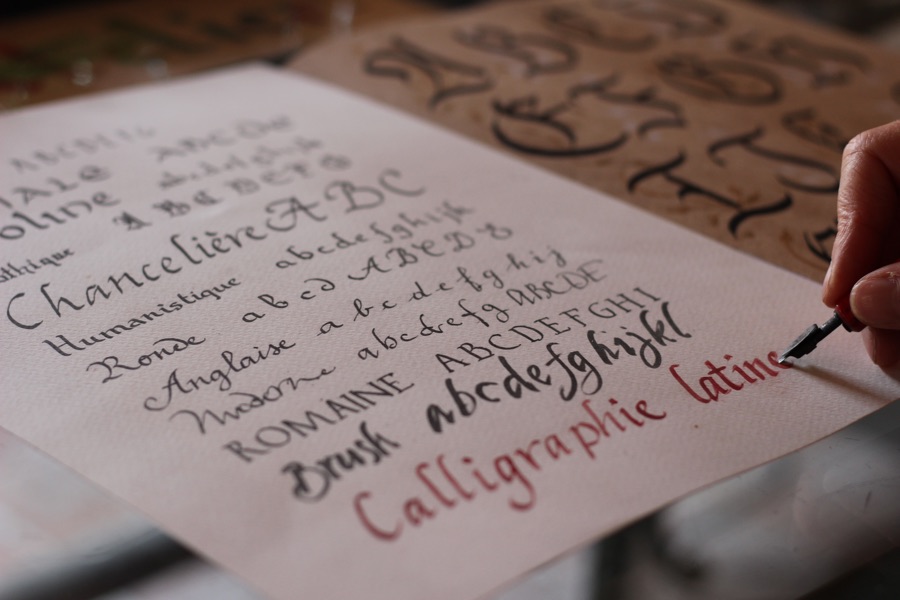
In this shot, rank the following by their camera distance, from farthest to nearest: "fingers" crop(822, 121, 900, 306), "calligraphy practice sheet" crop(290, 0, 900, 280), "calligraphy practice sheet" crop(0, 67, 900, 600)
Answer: "calligraphy practice sheet" crop(290, 0, 900, 280)
"fingers" crop(822, 121, 900, 306)
"calligraphy practice sheet" crop(0, 67, 900, 600)

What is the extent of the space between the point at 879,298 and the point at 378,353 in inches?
9.4

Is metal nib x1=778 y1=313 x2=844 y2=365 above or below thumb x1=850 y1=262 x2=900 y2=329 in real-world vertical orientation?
above

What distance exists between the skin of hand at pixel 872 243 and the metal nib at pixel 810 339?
11mm

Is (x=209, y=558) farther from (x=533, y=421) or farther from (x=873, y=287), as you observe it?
(x=873, y=287)

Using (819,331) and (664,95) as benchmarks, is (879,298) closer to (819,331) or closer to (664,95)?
(819,331)

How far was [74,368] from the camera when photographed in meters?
0.43

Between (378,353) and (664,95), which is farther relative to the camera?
(664,95)

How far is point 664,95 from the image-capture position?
0.76 metres

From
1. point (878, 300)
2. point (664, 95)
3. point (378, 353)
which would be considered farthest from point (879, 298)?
point (664, 95)

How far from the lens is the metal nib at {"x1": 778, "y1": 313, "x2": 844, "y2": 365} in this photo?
46 cm

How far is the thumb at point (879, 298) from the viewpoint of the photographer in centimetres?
44

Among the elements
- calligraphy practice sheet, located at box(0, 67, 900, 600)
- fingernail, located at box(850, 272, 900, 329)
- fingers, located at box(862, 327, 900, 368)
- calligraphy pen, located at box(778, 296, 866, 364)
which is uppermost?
calligraphy practice sheet, located at box(0, 67, 900, 600)

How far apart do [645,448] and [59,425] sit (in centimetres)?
25

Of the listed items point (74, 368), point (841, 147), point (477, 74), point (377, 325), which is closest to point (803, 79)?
point (841, 147)
